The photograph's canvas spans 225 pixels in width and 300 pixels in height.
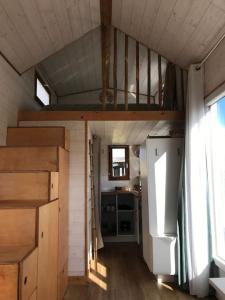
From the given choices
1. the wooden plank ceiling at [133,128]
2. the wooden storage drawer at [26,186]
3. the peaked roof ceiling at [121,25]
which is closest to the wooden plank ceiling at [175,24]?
the peaked roof ceiling at [121,25]

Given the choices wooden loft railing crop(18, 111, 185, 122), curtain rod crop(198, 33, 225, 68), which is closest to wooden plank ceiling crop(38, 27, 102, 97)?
wooden loft railing crop(18, 111, 185, 122)

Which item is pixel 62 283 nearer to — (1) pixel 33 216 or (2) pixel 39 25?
(1) pixel 33 216

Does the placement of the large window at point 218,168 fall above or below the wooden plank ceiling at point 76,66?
below

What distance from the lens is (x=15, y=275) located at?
56.7 inches

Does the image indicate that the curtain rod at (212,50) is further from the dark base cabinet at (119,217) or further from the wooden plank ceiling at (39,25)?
the dark base cabinet at (119,217)

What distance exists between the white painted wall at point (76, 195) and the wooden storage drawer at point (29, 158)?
849 mm

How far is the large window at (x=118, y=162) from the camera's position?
20.3ft

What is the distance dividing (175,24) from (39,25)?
1.53 metres

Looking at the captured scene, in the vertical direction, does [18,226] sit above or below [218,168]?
below

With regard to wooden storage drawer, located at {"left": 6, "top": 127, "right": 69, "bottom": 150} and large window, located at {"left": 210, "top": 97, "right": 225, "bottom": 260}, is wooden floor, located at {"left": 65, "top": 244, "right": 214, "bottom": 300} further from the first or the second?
wooden storage drawer, located at {"left": 6, "top": 127, "right": 69, "bottom": 150}

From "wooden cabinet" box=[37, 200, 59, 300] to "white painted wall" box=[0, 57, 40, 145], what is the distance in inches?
46.5

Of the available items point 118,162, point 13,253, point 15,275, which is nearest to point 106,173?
point 118,162

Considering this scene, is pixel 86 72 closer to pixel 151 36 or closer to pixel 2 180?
pixel 151 36

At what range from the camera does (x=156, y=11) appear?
2994 millimetres
